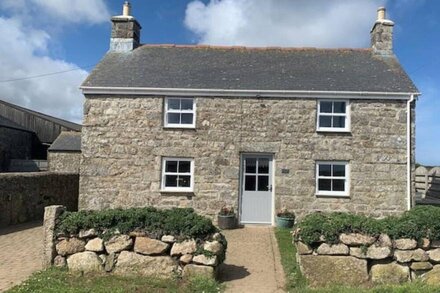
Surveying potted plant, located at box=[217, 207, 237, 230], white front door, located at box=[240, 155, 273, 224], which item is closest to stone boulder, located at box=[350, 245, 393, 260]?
potted plant, located at box=[217, 207, 237, 230]

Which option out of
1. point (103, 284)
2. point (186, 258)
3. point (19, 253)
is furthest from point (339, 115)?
point (19, 253)

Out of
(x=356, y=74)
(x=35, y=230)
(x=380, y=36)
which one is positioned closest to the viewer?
(x=35, y=230)

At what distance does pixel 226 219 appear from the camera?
1372 centimetres

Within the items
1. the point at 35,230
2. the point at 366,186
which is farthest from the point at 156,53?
the point at 366,186

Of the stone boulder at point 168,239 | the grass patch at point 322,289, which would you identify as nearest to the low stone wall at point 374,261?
the grass patch at point 322,289

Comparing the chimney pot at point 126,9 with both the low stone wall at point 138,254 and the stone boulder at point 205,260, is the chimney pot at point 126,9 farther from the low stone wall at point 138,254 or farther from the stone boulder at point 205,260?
the stone boulder at point 205,260

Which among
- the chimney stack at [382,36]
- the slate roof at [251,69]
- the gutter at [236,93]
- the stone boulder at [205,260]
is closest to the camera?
the stone boulder at [205,260]

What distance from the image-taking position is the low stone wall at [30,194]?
44.4ft

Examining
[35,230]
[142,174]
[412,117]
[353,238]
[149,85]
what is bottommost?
[35,230]

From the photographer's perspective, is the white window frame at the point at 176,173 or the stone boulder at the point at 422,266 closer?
the stone boulder at the point at 422,266

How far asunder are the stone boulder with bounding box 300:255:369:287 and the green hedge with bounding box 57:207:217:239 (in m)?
1.90

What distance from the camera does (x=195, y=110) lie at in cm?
1484

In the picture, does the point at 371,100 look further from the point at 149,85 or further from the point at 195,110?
the point at 149,85

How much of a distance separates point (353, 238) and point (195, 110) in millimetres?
8748
